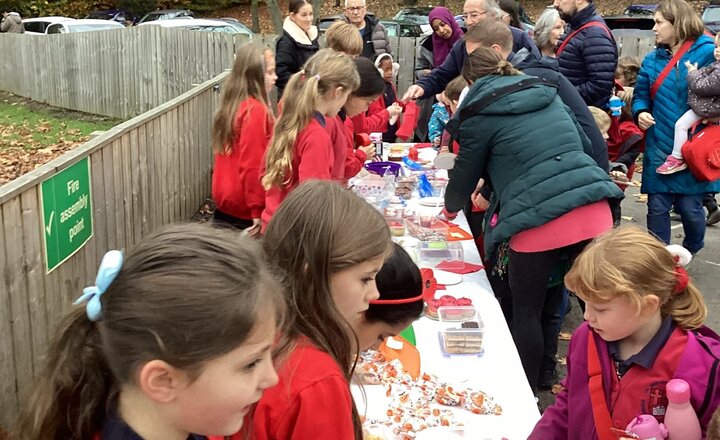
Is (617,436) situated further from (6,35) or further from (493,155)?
(6,35)

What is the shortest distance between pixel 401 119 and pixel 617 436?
6.19 metres

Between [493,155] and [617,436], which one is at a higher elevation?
[493,155]

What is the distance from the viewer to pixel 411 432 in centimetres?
253

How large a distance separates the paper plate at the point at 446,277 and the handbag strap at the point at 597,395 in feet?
4.52

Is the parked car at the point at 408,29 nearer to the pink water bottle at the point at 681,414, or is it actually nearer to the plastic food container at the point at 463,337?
the plastic food container at the point at 463,337

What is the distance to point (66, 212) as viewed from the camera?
3688mm

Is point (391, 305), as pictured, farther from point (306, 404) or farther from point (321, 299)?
point (306, 404)

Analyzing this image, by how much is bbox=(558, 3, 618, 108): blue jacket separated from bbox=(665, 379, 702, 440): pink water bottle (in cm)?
426

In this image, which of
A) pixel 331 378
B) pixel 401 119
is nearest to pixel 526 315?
pixel 331 378

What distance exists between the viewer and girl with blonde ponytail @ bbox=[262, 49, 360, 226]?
3.80 metres

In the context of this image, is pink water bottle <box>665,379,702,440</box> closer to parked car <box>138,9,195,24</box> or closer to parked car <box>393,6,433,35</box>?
parked car <box>393,6,433,35</box>

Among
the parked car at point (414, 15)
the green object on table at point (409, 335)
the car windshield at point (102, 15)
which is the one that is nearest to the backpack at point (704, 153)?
the green object on table at point (409, 335)

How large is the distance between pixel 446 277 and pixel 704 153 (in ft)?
9.04

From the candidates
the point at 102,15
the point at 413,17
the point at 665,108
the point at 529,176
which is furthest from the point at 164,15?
the point at 529,176
